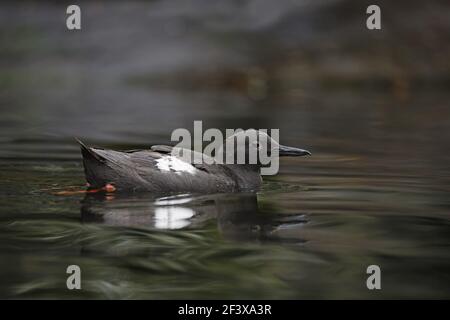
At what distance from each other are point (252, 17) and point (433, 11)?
432 centimetres

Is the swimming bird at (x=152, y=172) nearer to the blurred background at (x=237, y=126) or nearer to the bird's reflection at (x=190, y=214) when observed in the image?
the bird's reflection at (x=190, y=214)

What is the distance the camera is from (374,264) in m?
4.81

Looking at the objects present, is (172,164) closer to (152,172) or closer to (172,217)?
(152,172)

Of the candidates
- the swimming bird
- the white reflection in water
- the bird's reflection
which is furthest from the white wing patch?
the white reflection in water

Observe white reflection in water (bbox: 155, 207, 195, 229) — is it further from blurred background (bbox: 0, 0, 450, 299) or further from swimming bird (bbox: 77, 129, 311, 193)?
swimming bird (bbox: 77, 129, 311, 193)

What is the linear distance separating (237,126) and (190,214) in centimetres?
631

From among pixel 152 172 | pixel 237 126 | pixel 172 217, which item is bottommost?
pixel 172 217

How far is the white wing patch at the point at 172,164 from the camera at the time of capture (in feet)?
21.7

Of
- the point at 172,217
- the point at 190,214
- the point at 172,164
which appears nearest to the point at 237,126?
the point at 172,164

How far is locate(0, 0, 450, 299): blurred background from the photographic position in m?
4.65

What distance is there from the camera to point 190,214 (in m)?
6.03
